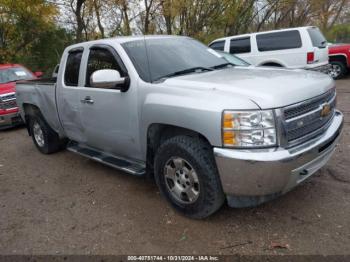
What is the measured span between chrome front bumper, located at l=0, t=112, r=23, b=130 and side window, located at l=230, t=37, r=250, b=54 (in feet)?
23.2

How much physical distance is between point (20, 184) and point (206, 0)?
15882 mm

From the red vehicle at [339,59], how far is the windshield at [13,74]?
10.1 metres

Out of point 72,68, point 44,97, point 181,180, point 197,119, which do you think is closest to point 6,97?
point 44,97

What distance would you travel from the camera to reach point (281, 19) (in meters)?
27.0

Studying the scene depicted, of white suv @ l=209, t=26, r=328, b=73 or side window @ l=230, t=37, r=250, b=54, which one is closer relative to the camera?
white suv @ l=209, t=26, r=328, b=73

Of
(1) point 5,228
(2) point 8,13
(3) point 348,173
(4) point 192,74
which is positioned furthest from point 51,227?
(2) point 8,13

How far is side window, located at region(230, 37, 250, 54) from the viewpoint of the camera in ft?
34.6

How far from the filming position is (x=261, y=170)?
8.40 ft

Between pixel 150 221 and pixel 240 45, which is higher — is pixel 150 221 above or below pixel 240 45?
below

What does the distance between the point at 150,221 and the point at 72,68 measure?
252cm

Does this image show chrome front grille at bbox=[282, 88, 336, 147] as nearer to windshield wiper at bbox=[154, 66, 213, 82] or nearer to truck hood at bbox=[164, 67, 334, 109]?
truck hood at bbox=[164, 67, 334, 109]

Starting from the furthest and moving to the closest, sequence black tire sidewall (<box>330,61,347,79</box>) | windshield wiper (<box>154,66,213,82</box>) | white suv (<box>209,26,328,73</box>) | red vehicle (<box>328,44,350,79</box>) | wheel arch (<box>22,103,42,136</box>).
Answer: black tire sidewall (<box>330,61,347,79</box>) < red vehicle (<box>328,44,350,79</box>) < white suv (<box>209,26,328,73</box>) < wheel arch (<box>22,103,42,136</box>) < windshield wiper (<box>154,66,213,82</box>)

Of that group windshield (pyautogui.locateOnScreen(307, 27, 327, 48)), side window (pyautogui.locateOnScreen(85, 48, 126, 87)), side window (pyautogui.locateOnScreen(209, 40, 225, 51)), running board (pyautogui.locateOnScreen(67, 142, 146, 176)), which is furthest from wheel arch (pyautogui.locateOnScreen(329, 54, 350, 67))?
running board (pyautogui.locateOnScreen(67, 142, 146, 176))

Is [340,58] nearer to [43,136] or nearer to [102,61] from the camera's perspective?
[102,61]
